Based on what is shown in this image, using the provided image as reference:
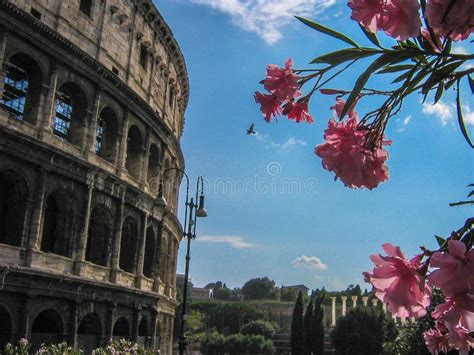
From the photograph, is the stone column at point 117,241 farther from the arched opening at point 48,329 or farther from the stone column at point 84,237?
the arched opening at point 48,329

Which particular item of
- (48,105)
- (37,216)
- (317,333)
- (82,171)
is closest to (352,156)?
(37,216)

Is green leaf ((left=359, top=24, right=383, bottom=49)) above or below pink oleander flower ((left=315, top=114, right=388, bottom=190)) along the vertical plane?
above

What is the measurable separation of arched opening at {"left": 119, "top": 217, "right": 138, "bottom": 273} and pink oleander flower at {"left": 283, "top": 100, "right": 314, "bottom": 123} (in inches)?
843

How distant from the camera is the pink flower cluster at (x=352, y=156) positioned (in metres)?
2.14

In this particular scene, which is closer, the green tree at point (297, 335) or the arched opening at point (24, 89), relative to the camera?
the arched opening at point (24, 89)

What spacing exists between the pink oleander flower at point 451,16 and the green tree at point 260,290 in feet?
477

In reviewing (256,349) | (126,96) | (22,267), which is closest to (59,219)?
(22,267)

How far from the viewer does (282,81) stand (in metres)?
2.55

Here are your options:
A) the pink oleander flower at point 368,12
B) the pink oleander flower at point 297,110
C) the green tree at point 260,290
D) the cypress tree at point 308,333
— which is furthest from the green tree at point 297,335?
the green tree at point 260,290

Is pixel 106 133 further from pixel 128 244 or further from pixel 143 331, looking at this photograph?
pixel 143 331

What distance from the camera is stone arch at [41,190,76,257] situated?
19.2m

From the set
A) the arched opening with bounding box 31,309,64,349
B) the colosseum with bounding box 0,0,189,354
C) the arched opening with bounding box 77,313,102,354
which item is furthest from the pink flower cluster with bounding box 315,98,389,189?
the arched opening with bounding box 77,313,102,354

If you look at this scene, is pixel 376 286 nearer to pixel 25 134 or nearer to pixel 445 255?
pixel 445 255

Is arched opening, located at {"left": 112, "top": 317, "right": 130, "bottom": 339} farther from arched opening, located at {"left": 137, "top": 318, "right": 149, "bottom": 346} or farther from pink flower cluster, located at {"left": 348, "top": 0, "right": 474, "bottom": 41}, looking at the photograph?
pink flower cluster, located at {"left": 348, "top": 0, "right": 474, "bottom": 41}
